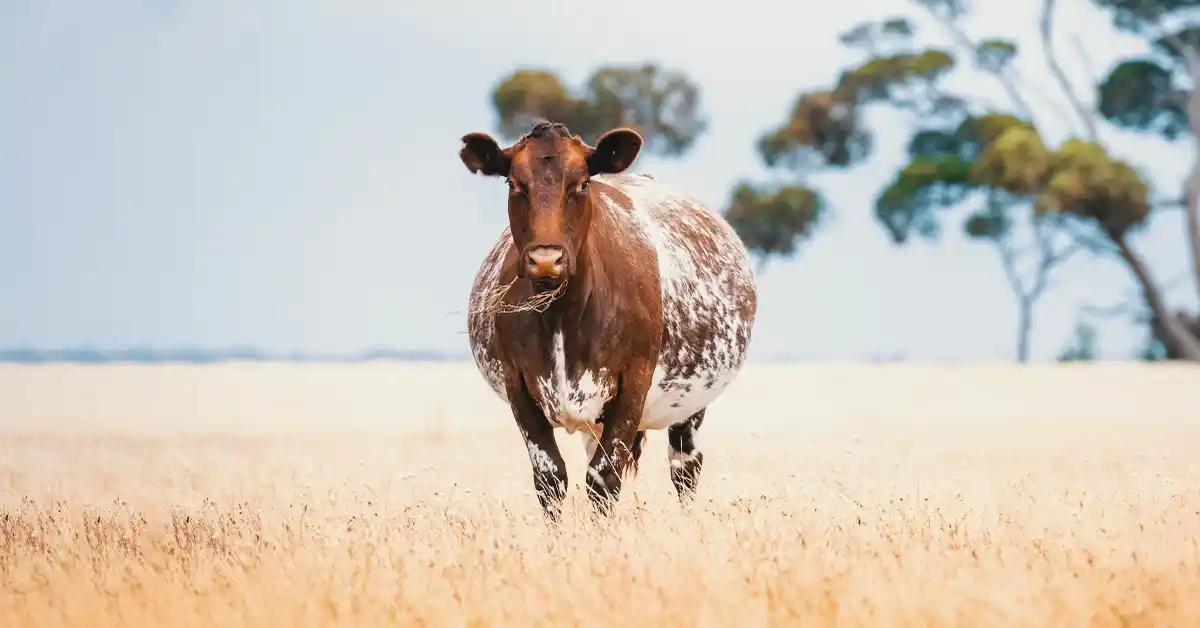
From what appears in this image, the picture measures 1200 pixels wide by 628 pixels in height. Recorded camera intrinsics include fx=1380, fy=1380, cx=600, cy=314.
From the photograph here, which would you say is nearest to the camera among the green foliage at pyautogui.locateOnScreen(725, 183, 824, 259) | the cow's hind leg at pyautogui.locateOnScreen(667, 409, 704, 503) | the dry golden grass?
the dry golden grass

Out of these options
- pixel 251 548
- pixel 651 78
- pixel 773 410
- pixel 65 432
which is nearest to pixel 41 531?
pixel 251 548

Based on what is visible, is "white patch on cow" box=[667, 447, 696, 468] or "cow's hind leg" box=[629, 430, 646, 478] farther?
"white patch on cow" box=[667, 447, 696, 468]

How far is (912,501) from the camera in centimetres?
1082

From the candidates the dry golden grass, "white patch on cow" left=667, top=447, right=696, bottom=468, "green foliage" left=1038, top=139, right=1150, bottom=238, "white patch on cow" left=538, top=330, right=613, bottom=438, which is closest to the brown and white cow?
"white patch on cow" left=538, top=330, right=613, bottom=438

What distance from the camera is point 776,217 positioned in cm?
5034

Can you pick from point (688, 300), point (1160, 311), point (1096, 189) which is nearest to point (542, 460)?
point (688, 300)

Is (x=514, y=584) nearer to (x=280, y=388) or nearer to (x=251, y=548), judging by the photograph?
(x=251, y=548)

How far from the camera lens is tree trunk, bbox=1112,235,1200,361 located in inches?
1788

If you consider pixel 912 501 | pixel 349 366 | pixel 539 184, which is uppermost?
pixel 539 184

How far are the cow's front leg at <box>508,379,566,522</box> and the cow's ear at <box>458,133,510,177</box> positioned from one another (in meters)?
1.40

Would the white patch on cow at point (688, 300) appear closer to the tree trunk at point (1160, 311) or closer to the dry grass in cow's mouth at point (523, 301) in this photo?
the dry grass in cow's mouth at point (523, 301)

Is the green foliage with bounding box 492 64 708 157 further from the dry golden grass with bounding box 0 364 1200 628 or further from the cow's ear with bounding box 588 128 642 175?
the cow's ear with bounding box 588 128 642 175

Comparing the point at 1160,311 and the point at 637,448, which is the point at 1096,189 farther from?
the point at 637,448

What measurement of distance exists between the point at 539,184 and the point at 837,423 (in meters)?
16.3
